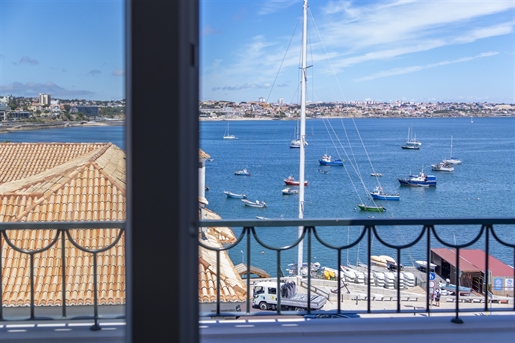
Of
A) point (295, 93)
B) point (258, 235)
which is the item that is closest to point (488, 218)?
point (258, 235)

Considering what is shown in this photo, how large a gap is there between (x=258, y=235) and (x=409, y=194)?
1213 cm

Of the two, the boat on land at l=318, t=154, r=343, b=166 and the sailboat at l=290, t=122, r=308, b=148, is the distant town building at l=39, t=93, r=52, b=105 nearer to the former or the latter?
the sailboat at l=290, t=122, r=308, b=148

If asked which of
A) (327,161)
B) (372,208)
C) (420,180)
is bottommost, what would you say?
(372,208)

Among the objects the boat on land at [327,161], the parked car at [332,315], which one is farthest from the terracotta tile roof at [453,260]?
the boat on land at [327,161]

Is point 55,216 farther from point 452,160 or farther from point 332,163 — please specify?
point 452,160

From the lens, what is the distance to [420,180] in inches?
592

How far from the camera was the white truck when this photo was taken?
297 cm

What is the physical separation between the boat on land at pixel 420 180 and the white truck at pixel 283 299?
11328 mm

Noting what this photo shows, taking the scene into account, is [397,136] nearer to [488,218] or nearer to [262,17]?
[262,17]

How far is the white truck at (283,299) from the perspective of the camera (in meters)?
2.97

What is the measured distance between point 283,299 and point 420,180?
12.8 m

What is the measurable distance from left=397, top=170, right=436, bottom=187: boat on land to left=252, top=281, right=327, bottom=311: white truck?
1133 cm

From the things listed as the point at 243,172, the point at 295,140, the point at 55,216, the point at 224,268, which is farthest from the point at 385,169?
the point at 55,216

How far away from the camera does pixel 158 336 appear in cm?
108
